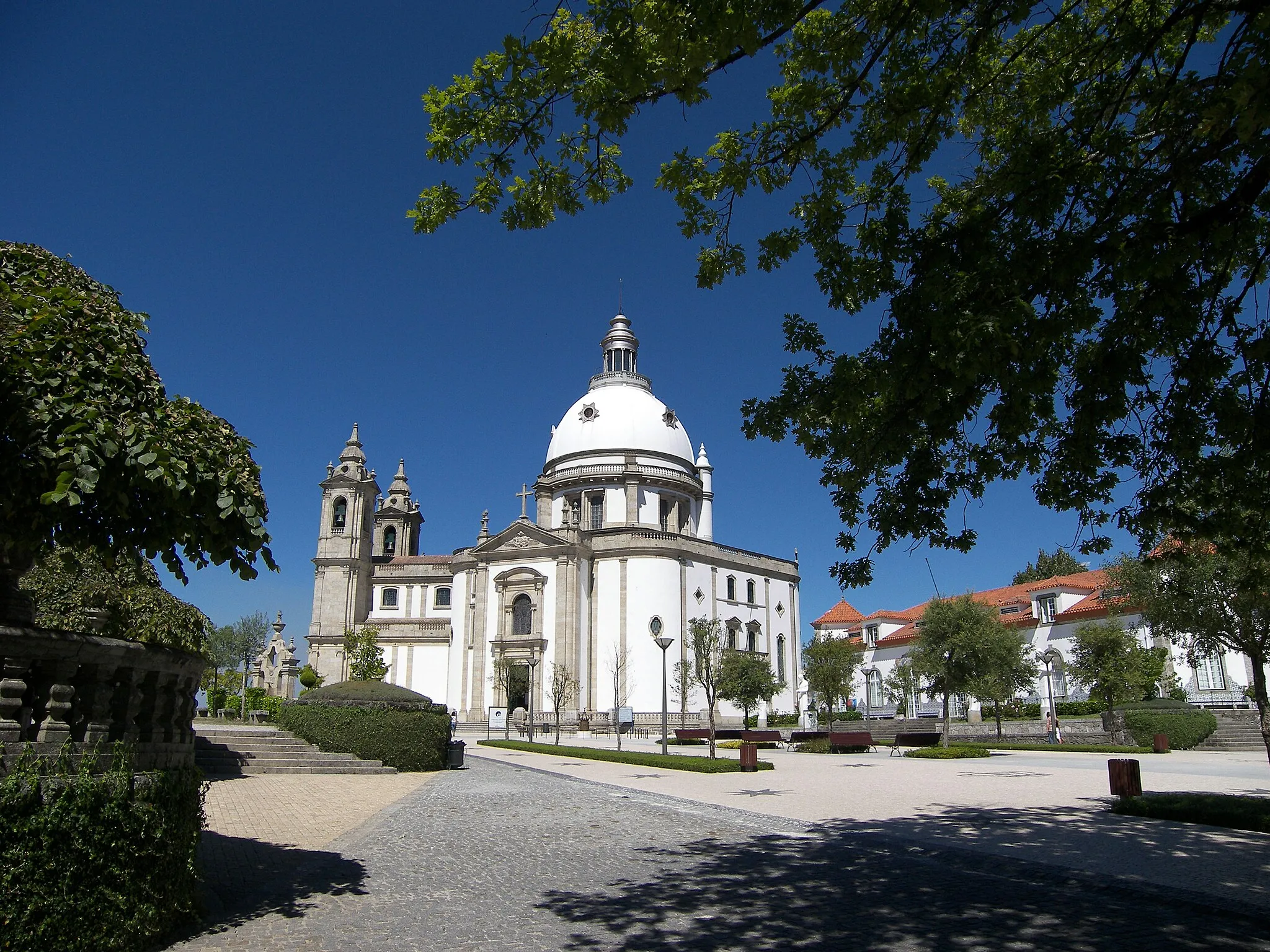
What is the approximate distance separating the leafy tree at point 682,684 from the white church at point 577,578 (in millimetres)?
461

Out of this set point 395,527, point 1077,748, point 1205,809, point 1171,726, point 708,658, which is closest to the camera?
point 1205,809

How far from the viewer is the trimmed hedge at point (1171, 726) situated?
2980 cm

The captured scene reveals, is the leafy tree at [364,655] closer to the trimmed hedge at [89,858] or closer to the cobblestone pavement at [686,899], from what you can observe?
the cobblestone pavement at [686,899]

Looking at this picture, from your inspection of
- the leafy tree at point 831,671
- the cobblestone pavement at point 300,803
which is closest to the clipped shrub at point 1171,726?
the leafy tree at point 831,671

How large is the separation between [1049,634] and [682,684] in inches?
828

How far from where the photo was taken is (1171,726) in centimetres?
2980

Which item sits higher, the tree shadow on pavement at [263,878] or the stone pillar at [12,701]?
the stone pillar at [12,701]

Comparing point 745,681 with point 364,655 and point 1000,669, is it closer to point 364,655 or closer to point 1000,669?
point 1000,669

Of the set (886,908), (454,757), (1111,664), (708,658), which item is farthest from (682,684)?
(886,908)

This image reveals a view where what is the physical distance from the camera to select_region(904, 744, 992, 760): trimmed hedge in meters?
27.2

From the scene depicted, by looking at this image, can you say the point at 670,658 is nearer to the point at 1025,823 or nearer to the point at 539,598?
the point at 539,598

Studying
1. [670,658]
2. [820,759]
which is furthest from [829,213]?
[670,658]

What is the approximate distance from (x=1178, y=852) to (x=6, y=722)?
1058cm

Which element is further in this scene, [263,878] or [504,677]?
[504,677]
